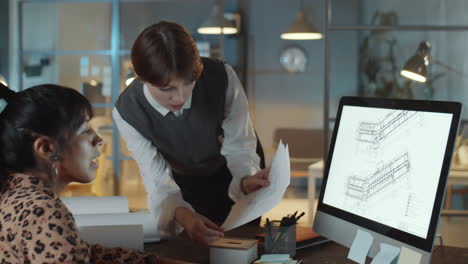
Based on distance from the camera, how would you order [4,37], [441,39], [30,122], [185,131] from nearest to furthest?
[30,122], [185,131], [441,39], [4,37]

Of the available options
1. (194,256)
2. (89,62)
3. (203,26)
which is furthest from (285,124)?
(194,256)

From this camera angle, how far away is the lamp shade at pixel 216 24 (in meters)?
5.27

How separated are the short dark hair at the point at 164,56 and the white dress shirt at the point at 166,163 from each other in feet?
1.04

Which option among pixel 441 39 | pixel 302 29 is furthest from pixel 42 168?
pixel 302 29

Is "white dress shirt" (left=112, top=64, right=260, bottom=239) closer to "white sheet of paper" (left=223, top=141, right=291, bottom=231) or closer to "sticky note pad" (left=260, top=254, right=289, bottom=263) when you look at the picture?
"white sheet of paper" (left=223, top=141, right=291, bottom=231)

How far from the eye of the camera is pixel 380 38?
4418 mm

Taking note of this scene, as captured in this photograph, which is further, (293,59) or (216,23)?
(293,59)

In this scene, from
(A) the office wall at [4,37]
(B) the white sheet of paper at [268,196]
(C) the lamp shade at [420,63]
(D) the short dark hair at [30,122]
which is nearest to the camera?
(D) the short dark hair at [30,122]

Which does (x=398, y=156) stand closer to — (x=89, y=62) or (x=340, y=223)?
(x=340, y=223)

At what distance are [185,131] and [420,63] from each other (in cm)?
234

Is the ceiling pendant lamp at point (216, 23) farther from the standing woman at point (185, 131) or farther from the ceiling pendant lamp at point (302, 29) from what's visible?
the standing woman at point (185, 131)

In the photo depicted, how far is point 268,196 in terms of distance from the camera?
1.60 meters

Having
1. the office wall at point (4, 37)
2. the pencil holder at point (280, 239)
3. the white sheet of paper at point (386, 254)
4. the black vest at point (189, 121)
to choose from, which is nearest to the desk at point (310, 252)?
the pencil holder at point (280, 239)

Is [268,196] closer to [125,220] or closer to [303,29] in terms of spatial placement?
[125,220]
